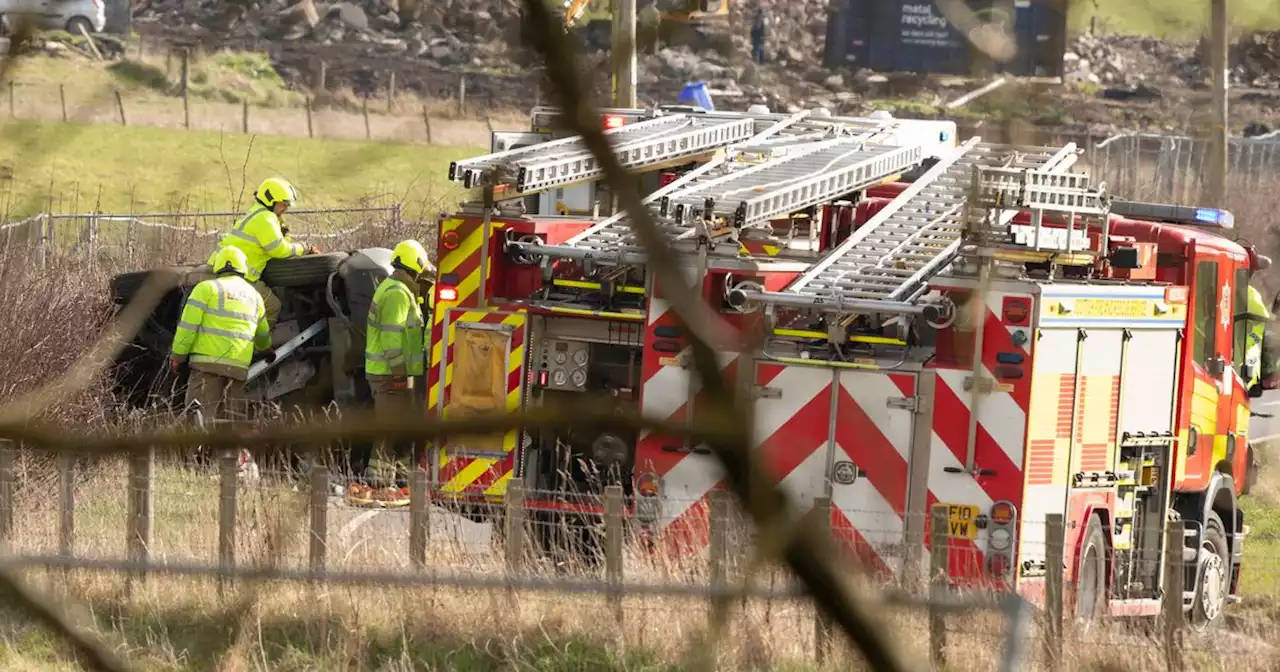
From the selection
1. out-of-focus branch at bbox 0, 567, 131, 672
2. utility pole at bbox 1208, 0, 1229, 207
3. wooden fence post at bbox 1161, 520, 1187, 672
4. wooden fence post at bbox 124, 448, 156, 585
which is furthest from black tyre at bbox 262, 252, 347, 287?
out-of-focus branch at bbox 0, 567, 131, 672

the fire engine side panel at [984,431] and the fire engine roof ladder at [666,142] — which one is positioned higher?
the fire engine roof ladder at [666,142]

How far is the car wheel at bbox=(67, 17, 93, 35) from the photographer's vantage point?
170 centimetres

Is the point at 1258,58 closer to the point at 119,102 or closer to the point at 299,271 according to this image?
the point at 119,102

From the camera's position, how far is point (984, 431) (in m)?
8.41

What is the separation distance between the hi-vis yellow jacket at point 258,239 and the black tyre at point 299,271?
0.09m

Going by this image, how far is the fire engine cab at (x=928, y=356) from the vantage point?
27.4ft

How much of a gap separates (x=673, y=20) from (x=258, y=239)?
1177cm

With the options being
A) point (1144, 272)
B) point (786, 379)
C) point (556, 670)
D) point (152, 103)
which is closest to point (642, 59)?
point (152, 103)

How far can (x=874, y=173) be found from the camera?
1073 centimetres

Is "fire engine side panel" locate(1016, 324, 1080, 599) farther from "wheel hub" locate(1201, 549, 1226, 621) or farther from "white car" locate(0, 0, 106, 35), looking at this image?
"white car" locate(0, 0, 106, 35)

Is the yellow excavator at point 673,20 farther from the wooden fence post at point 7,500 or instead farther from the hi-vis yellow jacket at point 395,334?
the hi-vis yellow jacket at point 395,334

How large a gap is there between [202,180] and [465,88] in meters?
0.38

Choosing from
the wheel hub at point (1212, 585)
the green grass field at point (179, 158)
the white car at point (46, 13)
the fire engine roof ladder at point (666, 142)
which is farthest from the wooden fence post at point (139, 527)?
the white car at point (46, 13)

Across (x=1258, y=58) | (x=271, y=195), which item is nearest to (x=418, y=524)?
(x=271, y=195)
